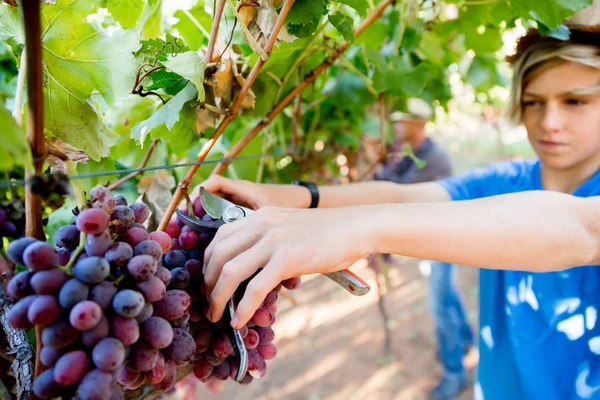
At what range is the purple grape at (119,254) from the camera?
0.45 meters

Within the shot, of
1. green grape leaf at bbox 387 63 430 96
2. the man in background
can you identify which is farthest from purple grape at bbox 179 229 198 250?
the man in background

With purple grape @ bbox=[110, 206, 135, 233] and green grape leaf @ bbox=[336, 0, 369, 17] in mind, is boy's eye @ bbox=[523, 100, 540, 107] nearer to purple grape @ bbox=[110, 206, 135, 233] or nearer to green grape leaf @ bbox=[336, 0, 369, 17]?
green grape leaf @ bbox=[336, 0, 369, 17]

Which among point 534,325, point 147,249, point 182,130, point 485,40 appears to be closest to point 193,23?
point 182,130

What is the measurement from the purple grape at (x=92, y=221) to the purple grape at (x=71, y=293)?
0.05 meters

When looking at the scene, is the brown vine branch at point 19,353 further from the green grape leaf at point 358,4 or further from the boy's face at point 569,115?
the boy's face at point 569,115

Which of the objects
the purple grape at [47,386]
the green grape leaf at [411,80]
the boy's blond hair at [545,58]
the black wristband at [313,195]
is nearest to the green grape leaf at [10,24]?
the purple grape at [47,386]

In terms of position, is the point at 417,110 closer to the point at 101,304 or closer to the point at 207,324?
the point at 207,324

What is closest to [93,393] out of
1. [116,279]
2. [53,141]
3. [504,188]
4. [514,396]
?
[116,279]

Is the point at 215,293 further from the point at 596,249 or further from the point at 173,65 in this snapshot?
the point at 596,249

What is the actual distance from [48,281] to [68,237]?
6cm

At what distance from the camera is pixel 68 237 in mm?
472

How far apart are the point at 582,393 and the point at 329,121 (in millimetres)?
1232

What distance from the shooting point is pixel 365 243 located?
21.9 inches

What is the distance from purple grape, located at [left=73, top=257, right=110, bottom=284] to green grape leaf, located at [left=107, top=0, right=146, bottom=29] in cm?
52
